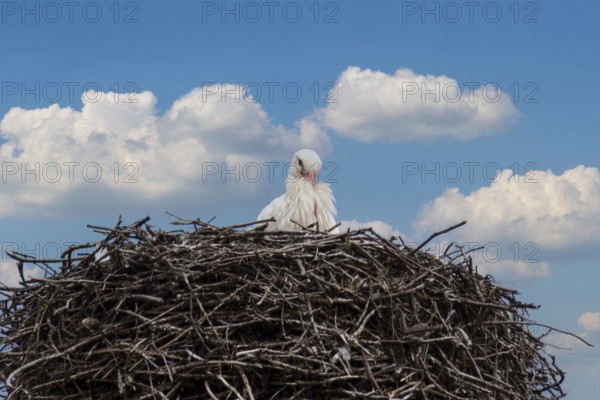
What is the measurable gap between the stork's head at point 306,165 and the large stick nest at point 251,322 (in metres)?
1.44

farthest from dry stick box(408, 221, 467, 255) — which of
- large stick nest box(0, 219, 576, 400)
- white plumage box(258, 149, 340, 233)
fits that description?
white plumage box(258, 149, 340, 233)


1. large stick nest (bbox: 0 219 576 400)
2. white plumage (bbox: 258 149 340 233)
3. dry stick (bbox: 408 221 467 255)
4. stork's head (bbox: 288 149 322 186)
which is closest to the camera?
large stick nest (bbox: 0 219 576 400)

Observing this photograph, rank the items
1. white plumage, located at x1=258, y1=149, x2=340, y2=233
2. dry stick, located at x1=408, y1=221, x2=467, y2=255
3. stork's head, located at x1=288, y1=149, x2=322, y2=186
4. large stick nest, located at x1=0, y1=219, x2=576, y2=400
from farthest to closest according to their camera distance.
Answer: stork's head, located at x1=288, y1=149, x2=322, y2=186
white plumage, located at x1=258, y1=149, x2=340, y2=233
dry stick, located at x1=408, y1=221, x2=467, y2=255
large stick nest, located at x1=0, y1=219, x2=576, y2=400

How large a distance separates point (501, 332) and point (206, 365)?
211cm

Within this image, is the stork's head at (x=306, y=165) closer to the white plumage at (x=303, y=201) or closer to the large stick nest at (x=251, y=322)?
the white plumage at (x=303, y=201)

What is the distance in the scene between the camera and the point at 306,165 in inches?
252

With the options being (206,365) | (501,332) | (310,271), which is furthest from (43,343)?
(501,332)

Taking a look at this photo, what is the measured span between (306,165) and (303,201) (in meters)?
0.31

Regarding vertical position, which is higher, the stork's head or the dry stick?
the stork's head

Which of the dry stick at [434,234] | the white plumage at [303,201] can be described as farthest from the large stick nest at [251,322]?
the white plumage at [303,201]

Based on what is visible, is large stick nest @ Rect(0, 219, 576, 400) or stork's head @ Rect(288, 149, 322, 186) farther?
stork's head @ Rect(288, 149, 322, 186)

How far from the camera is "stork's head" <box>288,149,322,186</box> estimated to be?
21.0ft

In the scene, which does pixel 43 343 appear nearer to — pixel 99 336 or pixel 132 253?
pixel 99 336

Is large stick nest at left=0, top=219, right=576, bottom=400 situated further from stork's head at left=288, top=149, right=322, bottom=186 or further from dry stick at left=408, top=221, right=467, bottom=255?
stork's head at left=288, top=149, right=322, bottom=186
